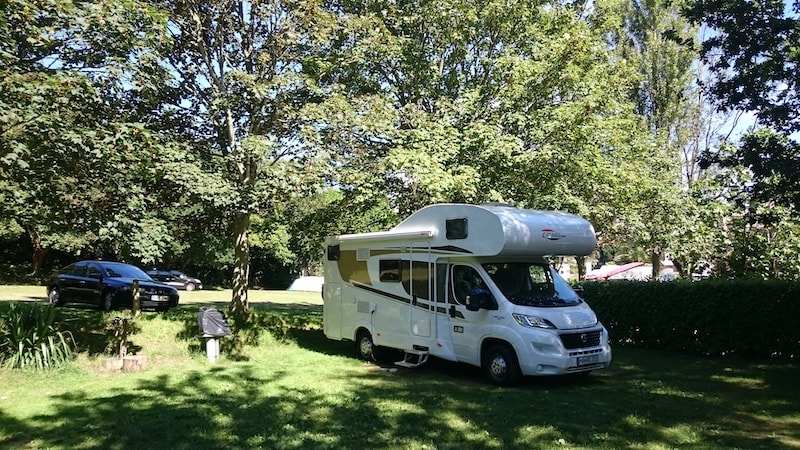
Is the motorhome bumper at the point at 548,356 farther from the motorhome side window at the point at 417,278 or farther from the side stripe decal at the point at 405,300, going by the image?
the motorhome side window at the point at 417,278

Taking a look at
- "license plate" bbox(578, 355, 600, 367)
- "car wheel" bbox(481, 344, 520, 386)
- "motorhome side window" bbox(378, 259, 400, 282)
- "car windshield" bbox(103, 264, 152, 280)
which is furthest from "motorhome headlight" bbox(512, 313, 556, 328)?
"car windshield" bbox(103, 264, 152, 280)

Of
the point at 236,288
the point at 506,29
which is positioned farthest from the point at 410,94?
the point at 236,288

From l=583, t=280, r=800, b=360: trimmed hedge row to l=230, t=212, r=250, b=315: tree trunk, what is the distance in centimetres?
837

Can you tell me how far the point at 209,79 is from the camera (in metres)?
12.5

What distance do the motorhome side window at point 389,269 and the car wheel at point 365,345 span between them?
1202 millimetres

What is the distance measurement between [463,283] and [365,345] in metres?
2.70

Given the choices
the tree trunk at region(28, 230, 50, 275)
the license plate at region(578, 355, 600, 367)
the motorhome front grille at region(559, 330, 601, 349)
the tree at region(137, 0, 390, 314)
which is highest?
the tree at region(137, 0, 390, 314)

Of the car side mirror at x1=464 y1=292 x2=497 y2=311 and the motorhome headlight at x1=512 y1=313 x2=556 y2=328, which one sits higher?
the car side mirror at x1=464 y1=292 x2=497 y2=311

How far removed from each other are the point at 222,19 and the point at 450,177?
5.89m

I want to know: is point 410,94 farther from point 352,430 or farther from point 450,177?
point 352,430

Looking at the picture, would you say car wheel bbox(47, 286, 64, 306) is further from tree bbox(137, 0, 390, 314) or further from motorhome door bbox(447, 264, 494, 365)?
motorhome door bbox(447, 264, 494, 365)

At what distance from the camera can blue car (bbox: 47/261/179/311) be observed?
16.7 metres

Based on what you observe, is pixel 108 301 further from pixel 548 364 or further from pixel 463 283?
pixel 548 364

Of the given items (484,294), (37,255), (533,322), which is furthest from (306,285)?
(533,322)
